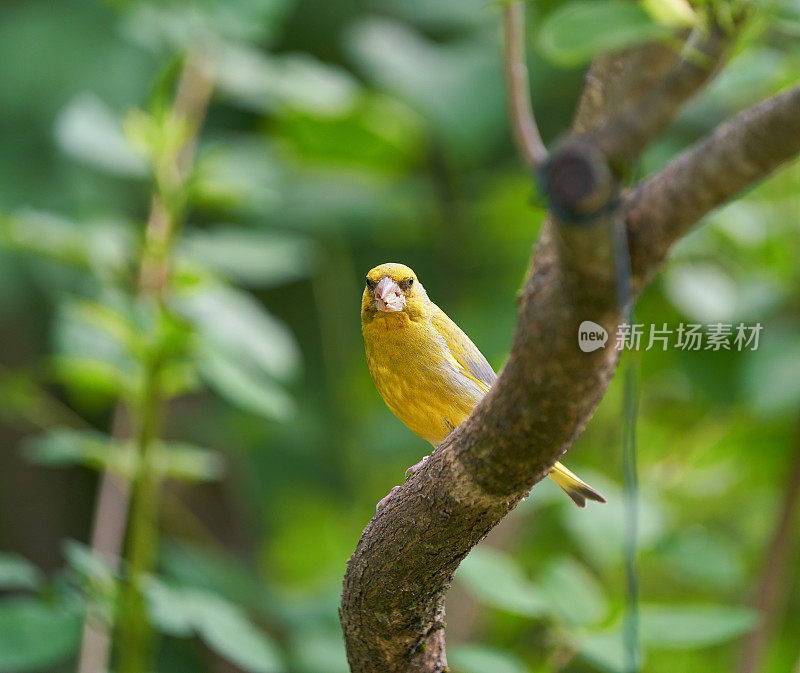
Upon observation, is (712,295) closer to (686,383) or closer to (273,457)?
(686,383)

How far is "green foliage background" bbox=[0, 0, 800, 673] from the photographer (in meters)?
2.49

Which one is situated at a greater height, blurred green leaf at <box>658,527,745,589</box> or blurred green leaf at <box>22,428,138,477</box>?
blurred green leaf at <box>22,428,138,477</box>

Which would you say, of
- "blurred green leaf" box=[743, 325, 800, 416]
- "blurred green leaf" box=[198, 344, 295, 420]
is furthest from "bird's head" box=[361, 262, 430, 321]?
"blurred green leaf" box=[743, 325, 800, 416]

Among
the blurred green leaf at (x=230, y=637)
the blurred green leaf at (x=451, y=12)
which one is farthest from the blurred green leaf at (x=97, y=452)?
the blurred green leaf at (x=451, y=12)

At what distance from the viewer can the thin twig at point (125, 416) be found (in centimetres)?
273

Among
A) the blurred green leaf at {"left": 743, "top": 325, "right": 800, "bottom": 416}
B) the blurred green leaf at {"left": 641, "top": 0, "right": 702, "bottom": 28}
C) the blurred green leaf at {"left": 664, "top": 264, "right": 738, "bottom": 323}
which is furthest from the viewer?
the blurred green leaf at {"left": 664, "top": 264, "right": 738, "bottom": 323}

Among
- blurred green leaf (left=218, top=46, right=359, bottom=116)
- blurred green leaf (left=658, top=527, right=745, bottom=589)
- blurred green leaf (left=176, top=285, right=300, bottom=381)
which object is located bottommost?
blurred green leaf (left=658, top=527, right=745, bottom=589)

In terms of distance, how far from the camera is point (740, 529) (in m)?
4.20

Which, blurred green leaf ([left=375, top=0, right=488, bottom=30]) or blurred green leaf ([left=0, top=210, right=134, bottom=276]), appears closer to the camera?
blurred green leaf ([left=0, top=210, right=134, bottom=276])

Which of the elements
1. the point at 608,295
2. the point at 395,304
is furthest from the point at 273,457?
the point at 608,295

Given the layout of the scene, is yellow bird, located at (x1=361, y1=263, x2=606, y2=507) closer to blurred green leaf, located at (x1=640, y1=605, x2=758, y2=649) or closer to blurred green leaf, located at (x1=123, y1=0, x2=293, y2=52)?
blurred green leaf, located at (x1=640, y1=605, x2=758, y2=649)

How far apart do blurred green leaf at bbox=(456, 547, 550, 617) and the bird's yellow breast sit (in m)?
0.33

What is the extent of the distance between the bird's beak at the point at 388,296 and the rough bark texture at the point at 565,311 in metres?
0.54

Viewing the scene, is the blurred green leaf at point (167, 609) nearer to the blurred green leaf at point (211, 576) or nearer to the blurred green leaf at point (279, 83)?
the blurred green leaf at point (211, 576)
